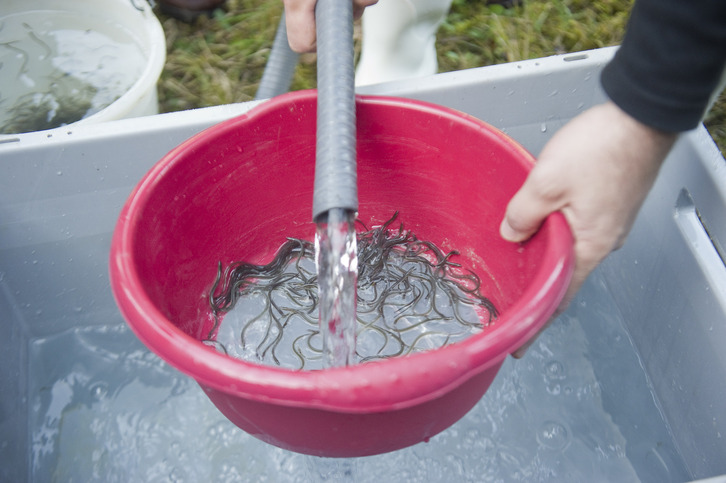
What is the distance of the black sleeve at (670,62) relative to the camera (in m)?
0.51

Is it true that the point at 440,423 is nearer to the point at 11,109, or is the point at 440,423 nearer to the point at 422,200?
the point at 422,200

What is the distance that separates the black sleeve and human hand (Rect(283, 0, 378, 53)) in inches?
16.0

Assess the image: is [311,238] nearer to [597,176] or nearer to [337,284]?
[337,284]

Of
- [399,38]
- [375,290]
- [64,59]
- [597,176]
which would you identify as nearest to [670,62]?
[597,176]

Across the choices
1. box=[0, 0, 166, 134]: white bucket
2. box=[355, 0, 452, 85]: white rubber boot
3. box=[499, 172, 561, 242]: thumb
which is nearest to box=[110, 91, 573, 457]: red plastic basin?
box=[499, 172, 561, 242]: thumb

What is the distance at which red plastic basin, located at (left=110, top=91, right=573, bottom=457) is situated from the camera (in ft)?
1.88

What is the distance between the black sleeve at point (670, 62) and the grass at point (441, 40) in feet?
3.22

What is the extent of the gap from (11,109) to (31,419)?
0.66 metres

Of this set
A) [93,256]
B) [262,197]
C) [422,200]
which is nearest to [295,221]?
[262,197]

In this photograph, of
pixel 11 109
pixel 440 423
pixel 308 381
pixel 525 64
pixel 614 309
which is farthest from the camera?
pixel 11 109

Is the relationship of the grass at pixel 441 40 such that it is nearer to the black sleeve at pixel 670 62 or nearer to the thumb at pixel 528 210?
the thumb at pixel 528 210

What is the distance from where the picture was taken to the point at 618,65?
22.6 inches

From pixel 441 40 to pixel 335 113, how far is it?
3.24 feet

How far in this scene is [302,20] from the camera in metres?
0.83
